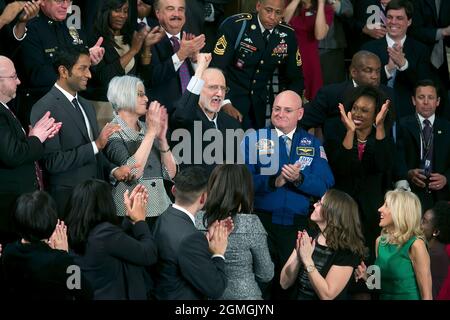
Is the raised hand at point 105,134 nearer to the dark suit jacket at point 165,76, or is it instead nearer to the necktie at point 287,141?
the dark suit jacket at point 165,76

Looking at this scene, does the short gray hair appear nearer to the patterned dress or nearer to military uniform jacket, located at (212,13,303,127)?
the patterned dress

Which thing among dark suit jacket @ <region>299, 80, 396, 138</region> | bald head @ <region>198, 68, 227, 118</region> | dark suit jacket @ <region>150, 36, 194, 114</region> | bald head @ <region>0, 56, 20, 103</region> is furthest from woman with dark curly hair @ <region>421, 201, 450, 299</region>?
bald head @ <region>0, 56, 20, 103</region>

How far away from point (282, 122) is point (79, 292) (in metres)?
2.45

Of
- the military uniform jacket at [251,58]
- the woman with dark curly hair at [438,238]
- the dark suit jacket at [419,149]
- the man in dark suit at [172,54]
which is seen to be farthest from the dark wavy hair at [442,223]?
the man in dark suit at [172,54]

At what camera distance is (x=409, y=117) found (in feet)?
33.7

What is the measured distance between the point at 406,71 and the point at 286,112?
205 cm

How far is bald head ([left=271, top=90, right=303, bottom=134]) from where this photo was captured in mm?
8955

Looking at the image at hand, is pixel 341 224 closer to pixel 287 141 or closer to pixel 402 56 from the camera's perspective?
pixel 287 141

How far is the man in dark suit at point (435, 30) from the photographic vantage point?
11.1m

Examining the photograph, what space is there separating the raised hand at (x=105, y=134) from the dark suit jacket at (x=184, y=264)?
45.5 inches

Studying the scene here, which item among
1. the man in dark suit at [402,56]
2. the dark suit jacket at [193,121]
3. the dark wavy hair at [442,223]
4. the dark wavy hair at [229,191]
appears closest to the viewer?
the dark wavy hair at [229,191]

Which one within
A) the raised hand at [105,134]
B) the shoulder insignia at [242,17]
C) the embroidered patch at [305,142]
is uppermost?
the shoulder insignia at [242,17]

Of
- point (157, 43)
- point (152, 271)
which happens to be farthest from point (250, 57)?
point (152, 271)

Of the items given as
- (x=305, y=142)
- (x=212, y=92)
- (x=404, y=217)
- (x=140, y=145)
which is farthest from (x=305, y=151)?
(x=140, y=145)
